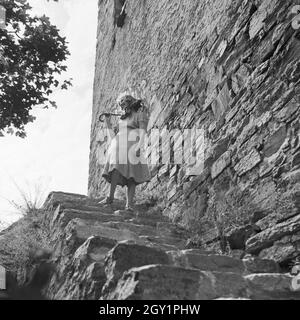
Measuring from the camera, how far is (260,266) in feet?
11.4

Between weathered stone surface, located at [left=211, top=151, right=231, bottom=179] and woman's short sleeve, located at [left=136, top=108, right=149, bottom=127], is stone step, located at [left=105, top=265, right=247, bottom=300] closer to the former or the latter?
weathered stone surface, located at [left=211, top=151, right=231, bottom=179]

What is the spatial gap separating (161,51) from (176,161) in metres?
2.03

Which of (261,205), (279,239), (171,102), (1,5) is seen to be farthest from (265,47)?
(1,5)

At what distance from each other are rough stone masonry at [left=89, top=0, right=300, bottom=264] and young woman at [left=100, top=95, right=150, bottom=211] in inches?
22.5

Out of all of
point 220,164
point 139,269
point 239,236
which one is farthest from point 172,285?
point 220,164

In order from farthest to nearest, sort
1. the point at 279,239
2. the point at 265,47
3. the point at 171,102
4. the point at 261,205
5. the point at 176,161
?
the point at 171,102
the point at 176,161
the point at 265,47
the point at 261,205
the point at 279,239

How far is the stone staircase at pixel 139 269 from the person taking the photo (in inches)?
106

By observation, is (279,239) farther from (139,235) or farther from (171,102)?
(171,102)

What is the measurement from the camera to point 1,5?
6.90m

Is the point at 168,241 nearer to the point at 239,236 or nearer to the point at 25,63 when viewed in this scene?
the point at 239,236

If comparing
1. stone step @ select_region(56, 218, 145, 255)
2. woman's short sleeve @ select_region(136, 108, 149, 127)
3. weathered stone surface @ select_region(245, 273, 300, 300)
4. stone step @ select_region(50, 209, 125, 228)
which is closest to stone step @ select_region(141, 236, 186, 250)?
stone step @ select_region(56, 218, 145, 255)

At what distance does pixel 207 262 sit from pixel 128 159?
2.30m
